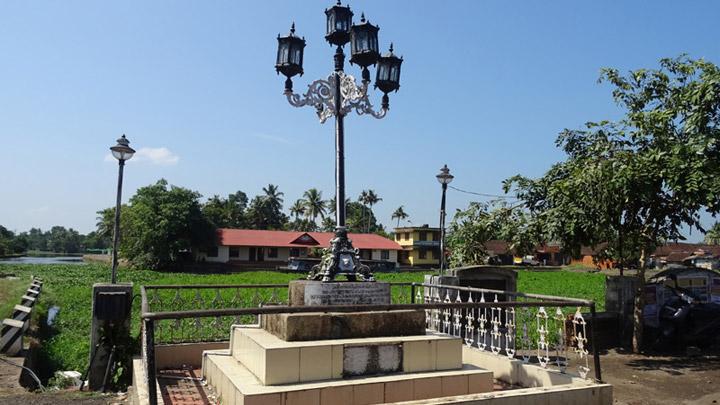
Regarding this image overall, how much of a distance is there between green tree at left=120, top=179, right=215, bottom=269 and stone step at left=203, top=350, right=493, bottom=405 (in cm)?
4366

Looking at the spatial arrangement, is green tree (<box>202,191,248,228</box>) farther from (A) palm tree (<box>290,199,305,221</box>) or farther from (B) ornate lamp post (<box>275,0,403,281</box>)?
(B) ornate lamp post (<box>275,0,403,281</box>)

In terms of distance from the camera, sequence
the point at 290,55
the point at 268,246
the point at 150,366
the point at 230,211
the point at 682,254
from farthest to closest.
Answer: the point at 230,211 → the point at 682,254 → the point at 268,246 → the point at 290,55 → the point at 150,366

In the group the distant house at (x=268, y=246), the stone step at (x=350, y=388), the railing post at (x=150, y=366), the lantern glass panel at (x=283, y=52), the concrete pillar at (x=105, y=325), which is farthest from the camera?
the distant house at (x=268, y=246)

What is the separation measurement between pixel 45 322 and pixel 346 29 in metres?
13.1

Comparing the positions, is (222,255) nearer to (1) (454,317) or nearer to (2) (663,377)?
(1) (454,317)

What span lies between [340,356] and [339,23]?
4.88m

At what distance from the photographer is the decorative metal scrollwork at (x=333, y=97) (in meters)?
8.02

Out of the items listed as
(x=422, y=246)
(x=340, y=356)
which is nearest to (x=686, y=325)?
(x=340, y=356)

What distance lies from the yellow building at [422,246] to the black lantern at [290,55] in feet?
197

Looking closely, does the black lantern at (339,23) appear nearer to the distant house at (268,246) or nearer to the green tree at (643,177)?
the green tree at (643,177)

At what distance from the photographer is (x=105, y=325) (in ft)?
28.8

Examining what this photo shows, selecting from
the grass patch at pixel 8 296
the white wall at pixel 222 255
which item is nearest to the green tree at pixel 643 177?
the grass patch at pixel 8 296

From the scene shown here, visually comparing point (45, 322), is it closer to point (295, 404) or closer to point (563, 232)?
point (295, 404)

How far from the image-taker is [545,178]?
12977mm
